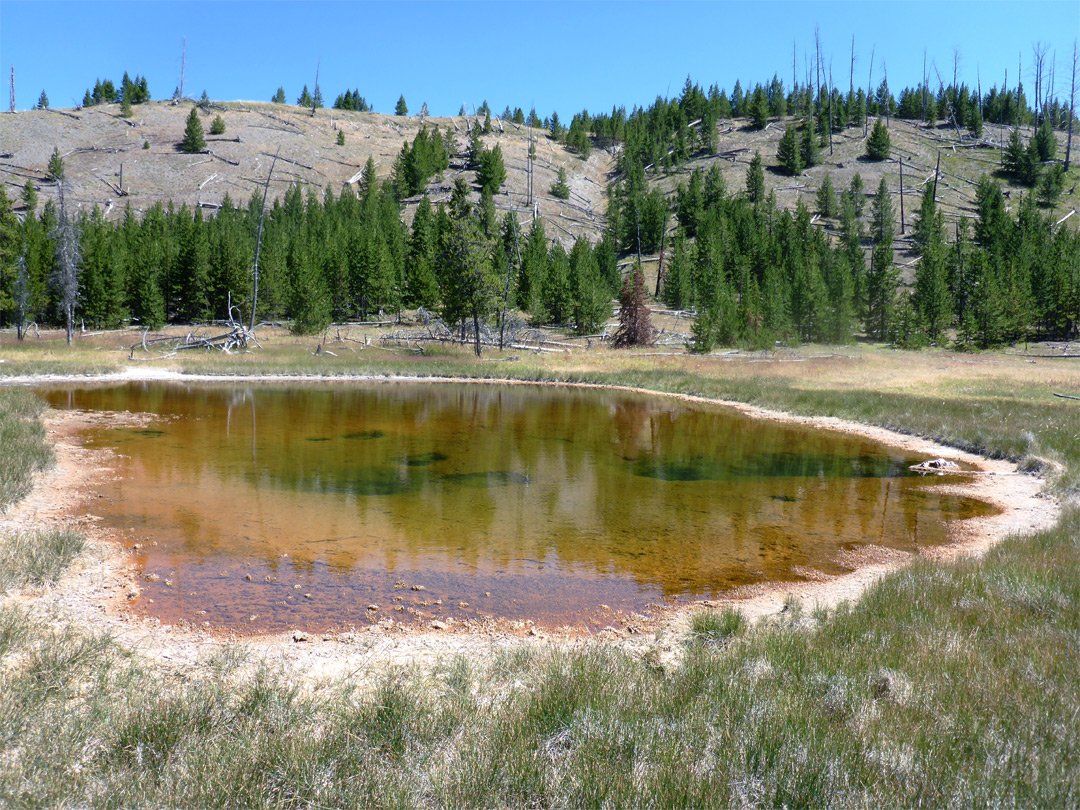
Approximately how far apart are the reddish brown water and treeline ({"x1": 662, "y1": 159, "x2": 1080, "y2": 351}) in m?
35.9

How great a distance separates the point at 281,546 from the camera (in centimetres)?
1023

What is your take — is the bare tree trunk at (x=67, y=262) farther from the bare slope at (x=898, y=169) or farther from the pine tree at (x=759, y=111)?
the pine tree at (x=759, y=111)

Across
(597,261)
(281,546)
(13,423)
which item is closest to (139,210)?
(597,261)

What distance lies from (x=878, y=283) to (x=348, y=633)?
229 feet

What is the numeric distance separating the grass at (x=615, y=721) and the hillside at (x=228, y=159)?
96461 millimetres

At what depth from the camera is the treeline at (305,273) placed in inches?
1969

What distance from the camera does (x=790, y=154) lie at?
112875mm

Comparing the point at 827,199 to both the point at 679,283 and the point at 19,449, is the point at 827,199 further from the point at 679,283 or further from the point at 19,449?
the point at 19,449

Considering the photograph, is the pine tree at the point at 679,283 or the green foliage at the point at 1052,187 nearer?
the pine tree at the point at 679,283

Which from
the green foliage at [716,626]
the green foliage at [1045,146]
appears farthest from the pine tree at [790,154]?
the green foliage at [716,626]

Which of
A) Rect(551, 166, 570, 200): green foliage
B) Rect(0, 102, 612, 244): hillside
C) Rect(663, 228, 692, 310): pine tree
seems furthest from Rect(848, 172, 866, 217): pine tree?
Rect(551, 166, 570, 200): green foliage

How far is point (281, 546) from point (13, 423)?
11.4 m

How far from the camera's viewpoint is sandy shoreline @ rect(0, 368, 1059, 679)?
655 cm

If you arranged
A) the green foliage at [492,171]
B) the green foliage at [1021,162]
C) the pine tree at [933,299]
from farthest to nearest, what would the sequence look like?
1. the green foliage at [492,171]
2. the green foliage at [1021,162]
3. the pine tree at [933,299]
